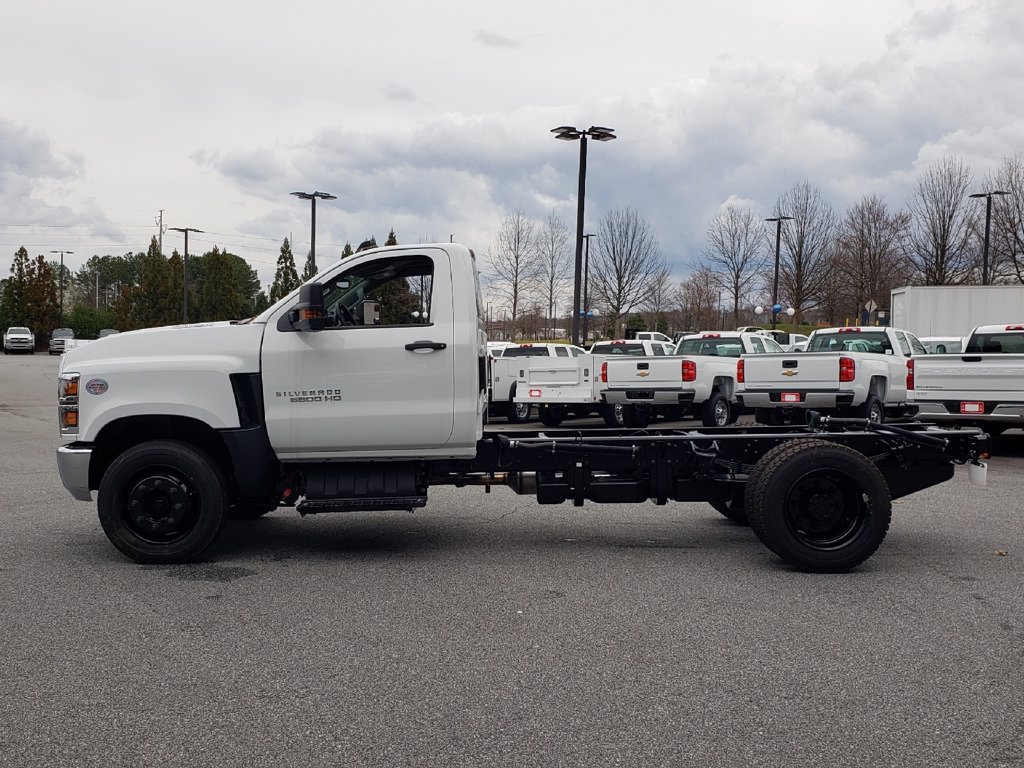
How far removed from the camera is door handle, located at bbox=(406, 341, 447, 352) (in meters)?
6.80

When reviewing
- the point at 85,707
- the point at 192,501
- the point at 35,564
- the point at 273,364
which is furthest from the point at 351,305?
the point at 85,707

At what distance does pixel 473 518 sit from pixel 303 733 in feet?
15.8

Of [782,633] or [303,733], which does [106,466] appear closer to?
[303,733]

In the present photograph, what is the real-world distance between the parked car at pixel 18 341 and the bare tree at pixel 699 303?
4232 centimetres

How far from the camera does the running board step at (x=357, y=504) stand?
22.4ft

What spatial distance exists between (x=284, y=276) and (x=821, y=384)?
45.4 meters

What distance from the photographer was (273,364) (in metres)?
6.80

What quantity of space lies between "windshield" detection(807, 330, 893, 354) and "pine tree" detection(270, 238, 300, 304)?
38966 mm

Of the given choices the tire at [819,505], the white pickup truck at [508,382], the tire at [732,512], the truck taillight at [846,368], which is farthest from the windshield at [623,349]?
the tire at [819,505]

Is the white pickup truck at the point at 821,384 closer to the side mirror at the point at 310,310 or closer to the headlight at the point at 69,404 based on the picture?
the side mirror at the point at 310,310

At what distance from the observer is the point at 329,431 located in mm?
6820

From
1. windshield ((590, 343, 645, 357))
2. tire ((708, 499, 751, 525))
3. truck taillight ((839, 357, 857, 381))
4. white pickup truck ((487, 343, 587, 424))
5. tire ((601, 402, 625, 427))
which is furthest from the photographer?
windshield ((590, 343, 645, 357))

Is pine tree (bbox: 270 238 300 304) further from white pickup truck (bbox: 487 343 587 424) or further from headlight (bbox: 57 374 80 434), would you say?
headlight (bbox: 57 374 80 434)

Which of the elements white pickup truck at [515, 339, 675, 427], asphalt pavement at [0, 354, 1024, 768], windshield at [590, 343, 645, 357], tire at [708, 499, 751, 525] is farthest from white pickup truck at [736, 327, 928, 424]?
asphalt pavement at [0, 354, 1024, 768]
